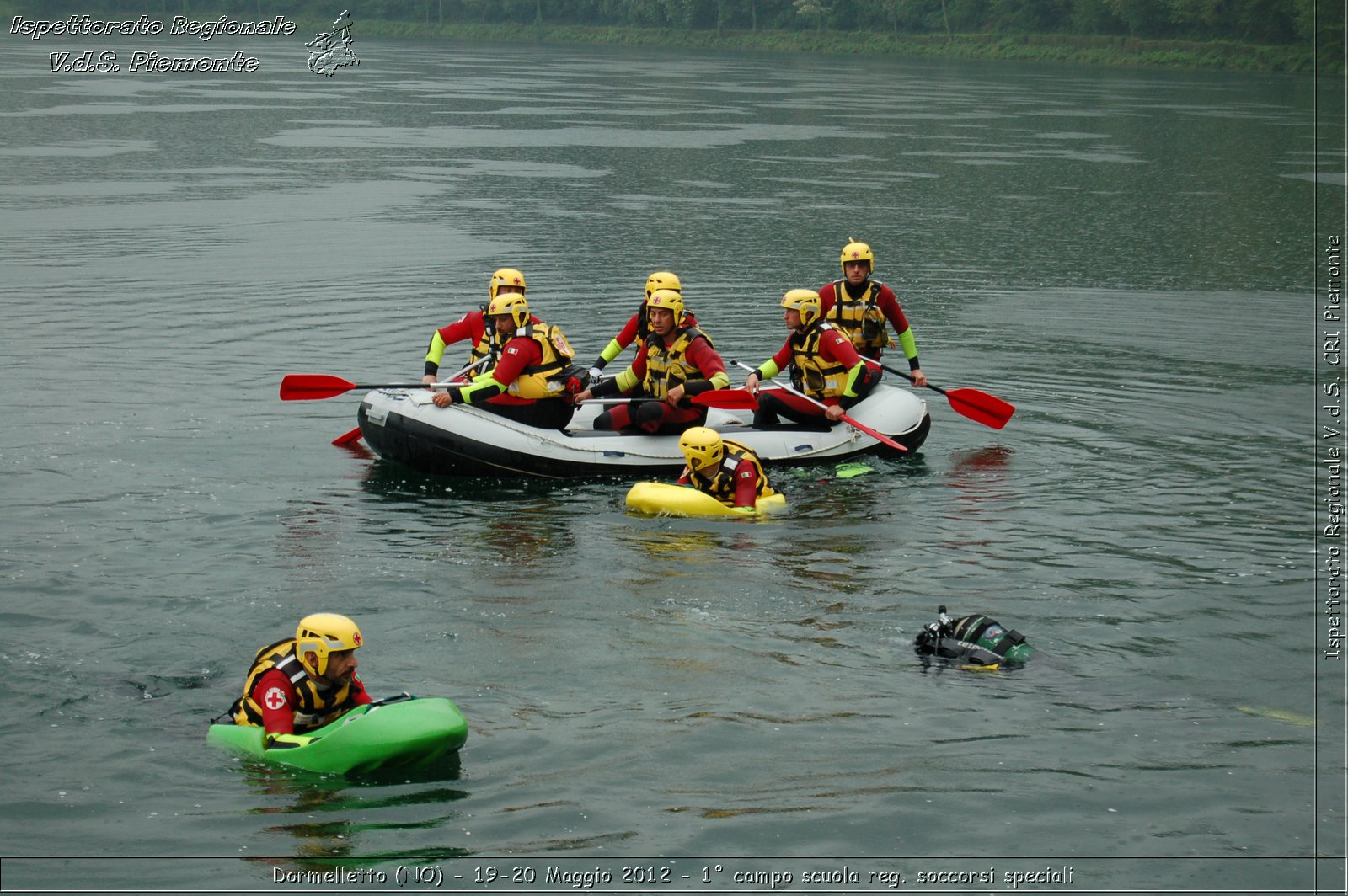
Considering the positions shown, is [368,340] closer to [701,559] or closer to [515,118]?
[701,559]

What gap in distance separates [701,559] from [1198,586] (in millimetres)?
4325

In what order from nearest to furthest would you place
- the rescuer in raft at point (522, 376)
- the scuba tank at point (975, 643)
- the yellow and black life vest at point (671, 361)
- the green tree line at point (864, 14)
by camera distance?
the scuba tank at point (975, 643) → the rescuer in raft at point (522, 376) → the yellow and black life vest at point (671, 361) → the green tree line at point (864, 14)

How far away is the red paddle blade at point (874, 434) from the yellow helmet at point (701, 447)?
8.01 ft

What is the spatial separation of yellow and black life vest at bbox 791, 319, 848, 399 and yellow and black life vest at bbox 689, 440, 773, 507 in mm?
2355

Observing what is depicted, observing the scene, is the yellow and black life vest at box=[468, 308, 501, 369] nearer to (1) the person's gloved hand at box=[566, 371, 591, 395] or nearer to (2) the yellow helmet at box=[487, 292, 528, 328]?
(2) the yellow helmet at box=[487, 292, 528, 328]

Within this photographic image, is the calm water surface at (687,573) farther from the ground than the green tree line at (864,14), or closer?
closer

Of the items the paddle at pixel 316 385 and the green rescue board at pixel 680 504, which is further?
the paddle at pixel 316 385

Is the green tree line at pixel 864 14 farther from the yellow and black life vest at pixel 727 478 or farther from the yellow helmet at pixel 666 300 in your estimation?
the yellow and black life vest at pixel 727 478

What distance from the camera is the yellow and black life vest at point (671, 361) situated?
53.2 ft

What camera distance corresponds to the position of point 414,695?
10672 millimetres

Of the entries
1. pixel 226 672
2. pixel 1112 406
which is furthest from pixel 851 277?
pixel 226 672

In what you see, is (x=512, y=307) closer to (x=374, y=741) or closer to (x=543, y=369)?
(x=543, y=369)

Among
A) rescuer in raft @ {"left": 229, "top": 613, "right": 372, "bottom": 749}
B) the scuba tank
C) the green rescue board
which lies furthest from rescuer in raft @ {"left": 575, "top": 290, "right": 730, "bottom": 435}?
rescuer in raft @ {"left": 229, "top": 613, "right": 372, "bottom": 749}

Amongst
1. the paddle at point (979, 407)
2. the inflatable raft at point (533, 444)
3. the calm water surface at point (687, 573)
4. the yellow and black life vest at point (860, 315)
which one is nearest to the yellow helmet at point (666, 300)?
the inflatable raft at point (533, 444)
